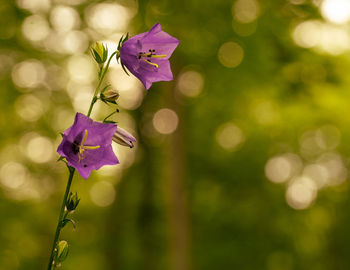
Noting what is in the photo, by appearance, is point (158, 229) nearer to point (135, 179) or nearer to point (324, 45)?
point (135, 179)

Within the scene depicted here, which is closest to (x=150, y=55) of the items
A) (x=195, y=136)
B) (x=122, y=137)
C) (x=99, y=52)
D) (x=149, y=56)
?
(x=149, y=56)

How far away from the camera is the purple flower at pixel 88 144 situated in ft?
6.20

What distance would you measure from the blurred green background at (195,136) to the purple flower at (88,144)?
4901 mm

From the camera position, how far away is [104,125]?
190cm

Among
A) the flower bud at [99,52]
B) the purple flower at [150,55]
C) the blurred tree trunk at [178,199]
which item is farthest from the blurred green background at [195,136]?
the flower bud at [99,52]

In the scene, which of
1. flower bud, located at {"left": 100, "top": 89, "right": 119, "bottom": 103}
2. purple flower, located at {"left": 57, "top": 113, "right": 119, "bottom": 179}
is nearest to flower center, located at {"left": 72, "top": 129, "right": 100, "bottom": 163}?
purple flower, located at {"left": 57, "top": 113, "right": 119, "bottom": 179}

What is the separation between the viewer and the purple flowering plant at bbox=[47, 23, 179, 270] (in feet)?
6.03

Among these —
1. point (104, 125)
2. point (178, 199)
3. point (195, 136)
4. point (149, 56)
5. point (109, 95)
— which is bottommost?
point (178, 199)

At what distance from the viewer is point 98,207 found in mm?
15312

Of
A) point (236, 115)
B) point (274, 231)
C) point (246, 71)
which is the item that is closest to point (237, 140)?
point (236, 115)

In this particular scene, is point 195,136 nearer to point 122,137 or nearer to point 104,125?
point 122,137

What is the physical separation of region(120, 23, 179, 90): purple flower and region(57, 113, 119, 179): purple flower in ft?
1.07

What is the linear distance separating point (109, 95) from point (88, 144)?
0.28m

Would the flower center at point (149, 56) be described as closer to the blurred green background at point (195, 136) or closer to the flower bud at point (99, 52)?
the flower bud at point (99, 52)
